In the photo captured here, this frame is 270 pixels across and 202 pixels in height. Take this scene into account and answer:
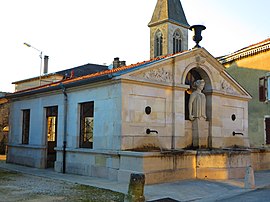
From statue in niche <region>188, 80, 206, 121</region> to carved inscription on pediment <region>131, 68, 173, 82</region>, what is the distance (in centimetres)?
143

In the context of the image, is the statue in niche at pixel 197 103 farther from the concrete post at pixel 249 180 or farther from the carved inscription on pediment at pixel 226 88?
the concrete post at pixel 249 180

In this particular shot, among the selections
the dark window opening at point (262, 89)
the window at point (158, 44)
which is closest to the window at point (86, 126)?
the dark window opening at point (262, 89)

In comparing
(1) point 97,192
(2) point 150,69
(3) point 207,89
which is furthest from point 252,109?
(1) point 97,192

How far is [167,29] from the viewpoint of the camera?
115 ft

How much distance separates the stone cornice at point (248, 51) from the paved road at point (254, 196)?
40.8ft

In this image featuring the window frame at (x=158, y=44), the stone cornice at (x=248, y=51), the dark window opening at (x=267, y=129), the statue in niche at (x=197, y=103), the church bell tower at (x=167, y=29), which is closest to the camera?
the statue in niche at (x=197, y=103)

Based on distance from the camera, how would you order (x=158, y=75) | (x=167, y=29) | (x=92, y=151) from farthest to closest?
(x=167, y=29) < (x=158, y=75) < (x=92, y=151)

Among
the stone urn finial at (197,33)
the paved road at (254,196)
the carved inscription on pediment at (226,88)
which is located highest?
the stone urn finial at (197,33)

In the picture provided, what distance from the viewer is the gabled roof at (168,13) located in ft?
117

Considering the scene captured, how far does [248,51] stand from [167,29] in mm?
14319

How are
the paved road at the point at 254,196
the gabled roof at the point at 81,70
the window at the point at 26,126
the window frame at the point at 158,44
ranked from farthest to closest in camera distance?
the gabled roof at the point at 81,70 → the window frame at the point at 158,44 → the window at the point at 26,126 → the paved road at the point at 254,196

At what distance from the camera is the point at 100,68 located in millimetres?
40344

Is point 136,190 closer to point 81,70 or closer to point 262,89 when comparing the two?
point 262,89

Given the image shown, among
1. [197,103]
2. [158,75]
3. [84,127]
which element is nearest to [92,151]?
[84,127]
